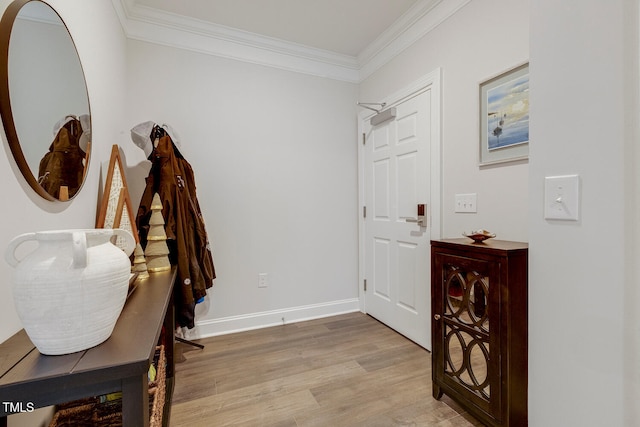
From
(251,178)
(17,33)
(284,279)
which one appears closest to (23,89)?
(17,33)

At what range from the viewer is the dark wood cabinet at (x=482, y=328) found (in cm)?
120

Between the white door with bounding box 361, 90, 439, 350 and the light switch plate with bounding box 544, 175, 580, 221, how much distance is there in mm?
1182

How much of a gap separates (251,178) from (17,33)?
5.60 feet

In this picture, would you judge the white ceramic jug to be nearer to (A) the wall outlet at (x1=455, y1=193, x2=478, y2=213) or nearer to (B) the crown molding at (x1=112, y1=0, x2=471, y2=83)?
(A) the wall outlet at (x1=455, y1=193, x2=478, y2=213)

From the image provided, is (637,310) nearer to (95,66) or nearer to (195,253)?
(195,253)

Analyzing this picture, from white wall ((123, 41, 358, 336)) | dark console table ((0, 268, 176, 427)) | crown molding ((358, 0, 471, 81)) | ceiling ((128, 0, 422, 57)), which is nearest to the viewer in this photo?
dark console table ((0, 268, 176, 427))

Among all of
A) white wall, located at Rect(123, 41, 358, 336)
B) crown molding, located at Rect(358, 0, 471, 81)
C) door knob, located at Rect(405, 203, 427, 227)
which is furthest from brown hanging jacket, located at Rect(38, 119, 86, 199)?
crown molding, located at Rect(358, 0, 471, 81)

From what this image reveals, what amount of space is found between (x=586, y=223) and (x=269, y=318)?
2354mm

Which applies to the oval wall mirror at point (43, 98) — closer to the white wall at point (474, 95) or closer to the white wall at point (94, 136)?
the white wall at point (94, 136)

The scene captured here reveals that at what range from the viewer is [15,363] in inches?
26.6

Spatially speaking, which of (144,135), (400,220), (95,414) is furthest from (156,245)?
(400,220)

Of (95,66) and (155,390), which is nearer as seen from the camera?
(155,390)

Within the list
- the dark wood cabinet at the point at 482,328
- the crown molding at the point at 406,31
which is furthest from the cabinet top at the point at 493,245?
the crown molding at the point at 406,31

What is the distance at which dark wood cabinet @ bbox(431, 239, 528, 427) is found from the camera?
3.94 ft
